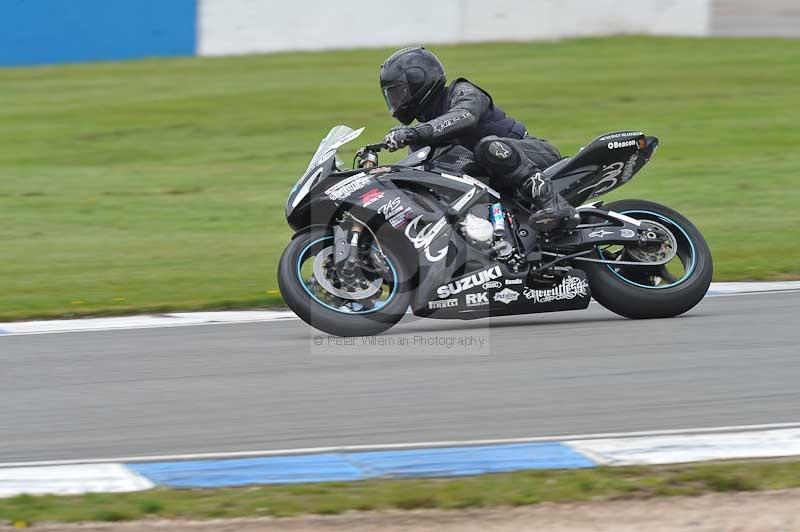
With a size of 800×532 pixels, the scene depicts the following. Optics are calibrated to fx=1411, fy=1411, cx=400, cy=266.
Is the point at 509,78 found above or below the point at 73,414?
above

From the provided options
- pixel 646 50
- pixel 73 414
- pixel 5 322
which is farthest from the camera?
pixel 646 50

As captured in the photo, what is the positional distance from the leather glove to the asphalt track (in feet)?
3.62

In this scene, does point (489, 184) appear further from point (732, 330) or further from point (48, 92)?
point (48, 92)

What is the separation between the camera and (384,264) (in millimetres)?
7906

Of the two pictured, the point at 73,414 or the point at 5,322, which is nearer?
the point at 73,414

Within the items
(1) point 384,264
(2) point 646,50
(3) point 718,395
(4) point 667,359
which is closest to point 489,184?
(1) point 384,264

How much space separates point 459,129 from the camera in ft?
26.0

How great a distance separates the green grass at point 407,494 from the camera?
4961mm

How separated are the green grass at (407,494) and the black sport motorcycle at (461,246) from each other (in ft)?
8.69

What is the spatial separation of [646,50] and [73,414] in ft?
73.2

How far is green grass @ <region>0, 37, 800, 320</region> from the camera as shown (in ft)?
36.9

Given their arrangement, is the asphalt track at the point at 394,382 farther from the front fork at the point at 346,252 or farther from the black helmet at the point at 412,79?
the black helmet at the point at 412,79

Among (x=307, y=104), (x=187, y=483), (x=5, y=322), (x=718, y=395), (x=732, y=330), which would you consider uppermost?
(x=307, y=104)

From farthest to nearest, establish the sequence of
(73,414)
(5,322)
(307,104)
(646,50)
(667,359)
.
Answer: (646,50)
(307,104)
(5,322)
(667,359)
(73,414)
